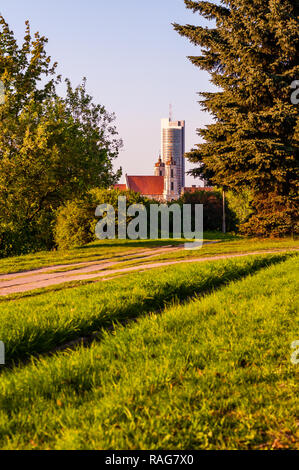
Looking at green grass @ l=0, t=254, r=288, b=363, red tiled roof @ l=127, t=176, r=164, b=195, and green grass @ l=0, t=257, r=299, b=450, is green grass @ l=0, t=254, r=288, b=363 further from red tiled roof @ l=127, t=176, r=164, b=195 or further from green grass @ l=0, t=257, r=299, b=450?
red tiled roof @ l=127, t=176, r=164, b=195

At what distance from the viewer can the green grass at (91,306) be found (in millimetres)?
4758

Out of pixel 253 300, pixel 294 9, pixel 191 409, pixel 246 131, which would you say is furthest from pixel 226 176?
pixel 191 409

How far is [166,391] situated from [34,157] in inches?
643

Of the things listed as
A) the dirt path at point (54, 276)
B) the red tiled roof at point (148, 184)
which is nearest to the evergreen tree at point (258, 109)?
the dirt path at point (54, 276)

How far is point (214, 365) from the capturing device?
3.72 m

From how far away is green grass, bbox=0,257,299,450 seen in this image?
270cm

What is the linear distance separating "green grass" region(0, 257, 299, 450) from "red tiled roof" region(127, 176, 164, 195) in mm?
140635

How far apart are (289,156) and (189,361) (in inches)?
635

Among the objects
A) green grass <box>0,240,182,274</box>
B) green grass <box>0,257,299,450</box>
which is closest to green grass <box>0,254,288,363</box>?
green grass <box>0,257,299,450</box>

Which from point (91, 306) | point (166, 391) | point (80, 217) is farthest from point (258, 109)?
point (166, 391)

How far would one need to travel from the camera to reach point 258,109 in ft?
67.2

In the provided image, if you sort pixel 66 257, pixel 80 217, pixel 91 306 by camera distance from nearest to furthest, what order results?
pixel 91 306, pixel 66 257, pixel 80 217

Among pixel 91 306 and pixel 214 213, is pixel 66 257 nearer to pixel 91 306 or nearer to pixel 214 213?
pixel 91 306
